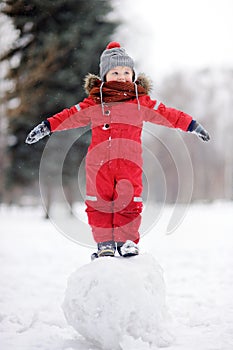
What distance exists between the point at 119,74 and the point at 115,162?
0.71 m

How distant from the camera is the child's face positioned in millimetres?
2967

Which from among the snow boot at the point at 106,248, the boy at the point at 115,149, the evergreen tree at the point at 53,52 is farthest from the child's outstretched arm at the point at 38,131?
the evergreen tree at the point at 53,52

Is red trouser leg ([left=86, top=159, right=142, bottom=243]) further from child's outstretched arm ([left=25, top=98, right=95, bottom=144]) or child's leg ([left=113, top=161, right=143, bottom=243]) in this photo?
child's outstretched arm ([left=25, top=98, right=95, bottom=144])

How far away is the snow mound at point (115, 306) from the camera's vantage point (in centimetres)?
226

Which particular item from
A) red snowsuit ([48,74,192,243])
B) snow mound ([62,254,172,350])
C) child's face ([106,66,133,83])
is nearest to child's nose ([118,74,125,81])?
child's face ([106,66,133,83])

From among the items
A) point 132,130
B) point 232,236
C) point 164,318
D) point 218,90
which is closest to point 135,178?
point 132,130

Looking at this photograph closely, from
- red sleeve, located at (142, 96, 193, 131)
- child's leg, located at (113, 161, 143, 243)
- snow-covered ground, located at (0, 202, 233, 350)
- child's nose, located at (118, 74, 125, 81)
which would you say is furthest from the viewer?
child's nose, located at (118, 74, 125, 81)

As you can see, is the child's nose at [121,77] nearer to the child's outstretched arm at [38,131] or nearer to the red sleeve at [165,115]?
the red sleeve at [165,115]

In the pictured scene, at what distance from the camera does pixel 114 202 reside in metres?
2.74

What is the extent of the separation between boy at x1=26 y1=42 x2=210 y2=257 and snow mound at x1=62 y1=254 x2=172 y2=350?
0.94 ft

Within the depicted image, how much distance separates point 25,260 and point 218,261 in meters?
2.79

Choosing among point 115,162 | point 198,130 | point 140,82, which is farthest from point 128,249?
point 140,82

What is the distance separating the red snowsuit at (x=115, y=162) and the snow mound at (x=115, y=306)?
0.33 m

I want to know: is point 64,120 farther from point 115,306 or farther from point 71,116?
point 115,306
